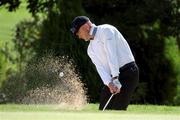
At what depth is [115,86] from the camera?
8.05m

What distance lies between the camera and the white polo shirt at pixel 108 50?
26.2 ft

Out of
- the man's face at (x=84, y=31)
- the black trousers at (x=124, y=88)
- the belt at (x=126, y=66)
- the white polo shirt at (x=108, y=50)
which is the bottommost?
the black trousers at (x=124, y=88)

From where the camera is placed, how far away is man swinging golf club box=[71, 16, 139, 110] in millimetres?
8016

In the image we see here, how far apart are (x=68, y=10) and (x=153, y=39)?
89.5 inches

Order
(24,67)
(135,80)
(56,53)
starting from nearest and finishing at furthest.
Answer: (135,80), (56,53), (24,67)

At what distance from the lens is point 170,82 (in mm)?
16875

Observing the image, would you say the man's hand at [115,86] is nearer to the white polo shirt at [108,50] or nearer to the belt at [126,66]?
the white polo shirt at [108,50]

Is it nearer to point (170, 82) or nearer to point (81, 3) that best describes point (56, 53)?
point (81, 3)

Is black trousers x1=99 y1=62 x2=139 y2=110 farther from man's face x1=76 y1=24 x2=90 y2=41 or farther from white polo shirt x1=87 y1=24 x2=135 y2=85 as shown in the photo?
man's face x1=76 y1=24 x2=90 y2=41

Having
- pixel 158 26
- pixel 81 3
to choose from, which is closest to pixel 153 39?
pixel 158 26

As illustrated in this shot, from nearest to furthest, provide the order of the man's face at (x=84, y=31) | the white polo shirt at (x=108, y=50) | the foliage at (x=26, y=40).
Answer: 1. the white polo shirt at (x=108, y=50)
2. the man's face at (x=84, y=31)
3. the foliage at (x=26, y=40)

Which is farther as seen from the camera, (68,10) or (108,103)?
(68,10)

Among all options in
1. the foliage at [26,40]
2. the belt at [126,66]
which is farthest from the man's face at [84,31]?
the foliage at [26,40]

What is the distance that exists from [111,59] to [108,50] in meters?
0.11
